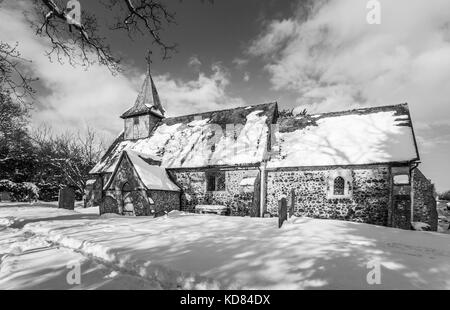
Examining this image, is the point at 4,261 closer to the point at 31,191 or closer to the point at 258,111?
the point at 258,111

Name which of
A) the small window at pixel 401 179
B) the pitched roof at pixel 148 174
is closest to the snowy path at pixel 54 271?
the pitched roof at pixel 148 174

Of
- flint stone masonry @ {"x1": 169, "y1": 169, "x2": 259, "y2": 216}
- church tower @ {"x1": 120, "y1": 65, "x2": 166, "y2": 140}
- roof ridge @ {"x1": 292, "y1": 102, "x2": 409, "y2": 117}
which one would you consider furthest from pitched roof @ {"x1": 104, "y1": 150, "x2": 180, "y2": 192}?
roof ridge @ {"x1": 292, "y1": 102, "x2": 409, "y2": 117}

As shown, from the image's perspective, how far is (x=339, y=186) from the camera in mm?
15211

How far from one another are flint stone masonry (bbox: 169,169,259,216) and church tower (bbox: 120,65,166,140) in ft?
23.7

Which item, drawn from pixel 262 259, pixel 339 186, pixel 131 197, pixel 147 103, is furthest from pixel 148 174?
pixel 262 259

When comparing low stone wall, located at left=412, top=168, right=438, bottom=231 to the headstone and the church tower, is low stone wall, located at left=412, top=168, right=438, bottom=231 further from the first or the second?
the headstone

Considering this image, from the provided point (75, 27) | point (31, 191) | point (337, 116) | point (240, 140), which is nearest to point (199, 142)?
point (240, 140)

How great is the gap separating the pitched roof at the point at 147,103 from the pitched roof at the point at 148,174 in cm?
720

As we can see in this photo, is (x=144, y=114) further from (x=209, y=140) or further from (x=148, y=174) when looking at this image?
(x=148, y=174)

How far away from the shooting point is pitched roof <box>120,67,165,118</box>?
81.7ft

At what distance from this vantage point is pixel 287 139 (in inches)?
720

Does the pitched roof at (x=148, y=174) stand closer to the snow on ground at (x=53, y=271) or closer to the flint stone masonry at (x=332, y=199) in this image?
the flint stone masonry at (x=332, y=199)

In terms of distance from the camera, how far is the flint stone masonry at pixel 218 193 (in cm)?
1670

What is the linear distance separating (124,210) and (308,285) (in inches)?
606
